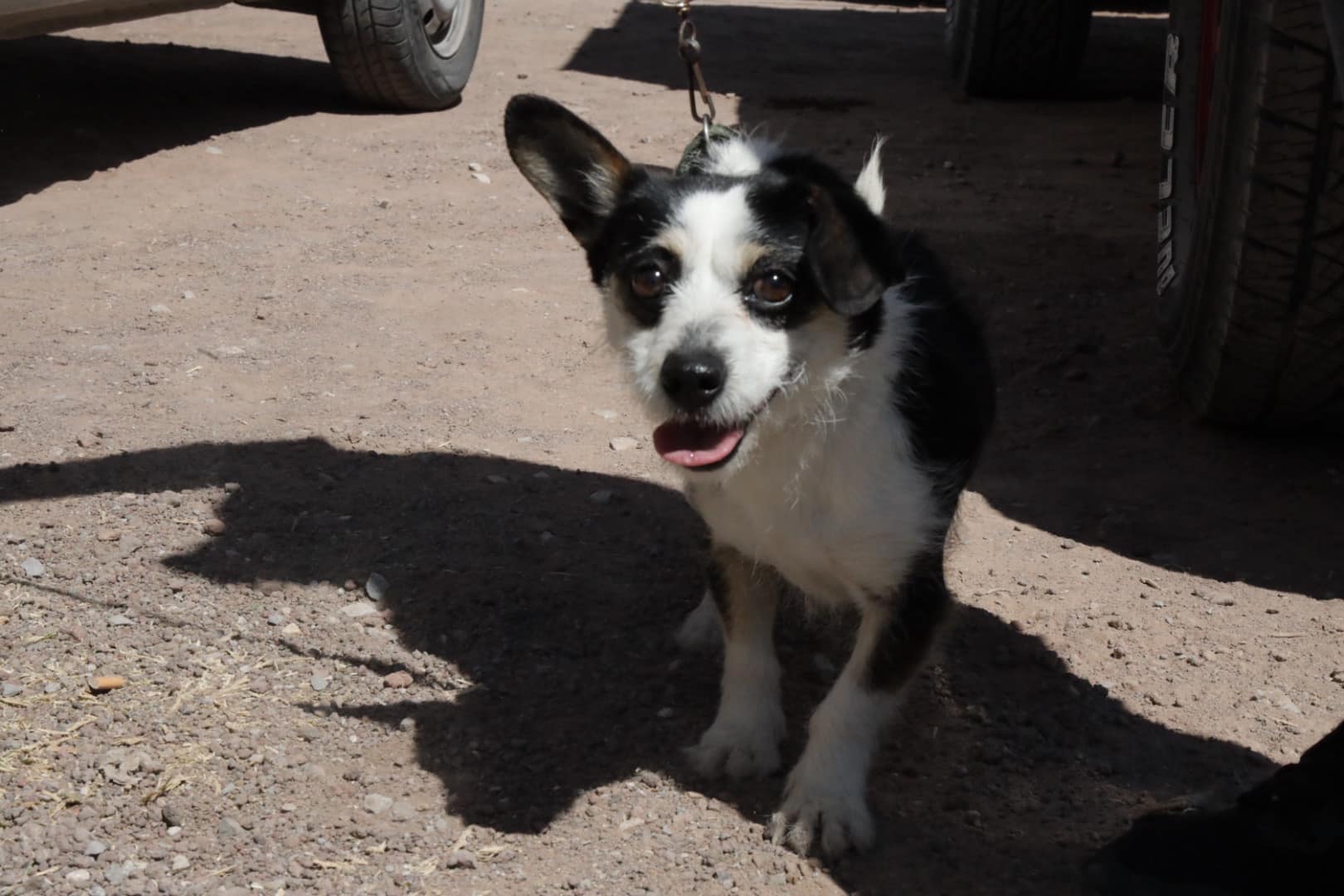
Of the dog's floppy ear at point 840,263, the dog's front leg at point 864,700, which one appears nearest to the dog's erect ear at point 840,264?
the dog's floppy ear at point 840,263

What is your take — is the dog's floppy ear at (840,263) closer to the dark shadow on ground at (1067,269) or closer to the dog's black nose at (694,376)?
the dog's black nose at (694,376)

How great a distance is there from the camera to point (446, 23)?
8281 millimetres

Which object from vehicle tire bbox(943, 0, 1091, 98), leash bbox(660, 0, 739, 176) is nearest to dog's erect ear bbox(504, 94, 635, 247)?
leash bbox(660, 0, 739, 176)

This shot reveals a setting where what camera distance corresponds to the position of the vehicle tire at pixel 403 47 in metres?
7.57

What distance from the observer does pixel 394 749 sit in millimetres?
3143

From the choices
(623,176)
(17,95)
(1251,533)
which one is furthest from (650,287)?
(17,95)

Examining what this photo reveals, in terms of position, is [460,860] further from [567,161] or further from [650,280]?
[567,161]

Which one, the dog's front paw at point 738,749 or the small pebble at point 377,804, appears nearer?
the small pebble at point 377,804

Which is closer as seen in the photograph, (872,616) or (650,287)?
(650,287)

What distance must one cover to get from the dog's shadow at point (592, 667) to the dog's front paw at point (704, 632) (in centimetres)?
4

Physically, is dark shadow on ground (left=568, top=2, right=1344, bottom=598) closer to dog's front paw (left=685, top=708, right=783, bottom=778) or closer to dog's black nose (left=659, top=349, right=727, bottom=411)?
dog's front paw (left=685, top=708, right=783, bottom=778)

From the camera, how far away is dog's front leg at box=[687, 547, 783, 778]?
3.16 metres

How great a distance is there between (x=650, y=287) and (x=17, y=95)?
6.42 m

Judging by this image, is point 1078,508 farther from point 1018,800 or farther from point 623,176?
point 623,176
